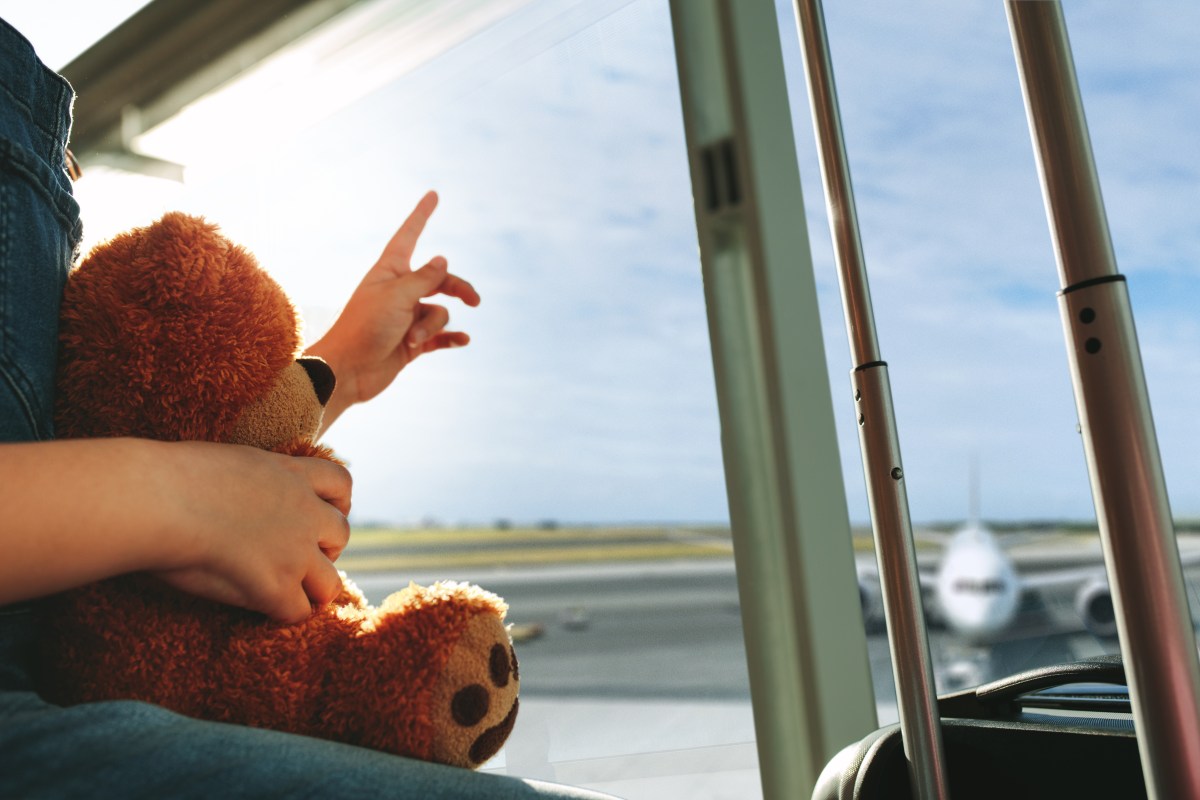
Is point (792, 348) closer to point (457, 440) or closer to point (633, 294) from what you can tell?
point (633, 294)

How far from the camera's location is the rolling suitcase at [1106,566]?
1.19 feet

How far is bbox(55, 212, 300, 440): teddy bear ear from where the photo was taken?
0.49 metres

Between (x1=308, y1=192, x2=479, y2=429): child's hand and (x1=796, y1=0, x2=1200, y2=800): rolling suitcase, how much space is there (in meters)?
0.40

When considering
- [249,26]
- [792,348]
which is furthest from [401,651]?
[249,26]

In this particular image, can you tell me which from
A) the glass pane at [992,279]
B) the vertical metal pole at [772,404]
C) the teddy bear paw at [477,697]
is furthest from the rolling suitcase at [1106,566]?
the vertical metal pole at [772,404]

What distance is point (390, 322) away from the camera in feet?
2.58

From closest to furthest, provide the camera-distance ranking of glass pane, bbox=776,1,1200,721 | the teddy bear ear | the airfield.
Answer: the teddy bear ear → glass pane, bbox=776,1,1200,721 → the airfield

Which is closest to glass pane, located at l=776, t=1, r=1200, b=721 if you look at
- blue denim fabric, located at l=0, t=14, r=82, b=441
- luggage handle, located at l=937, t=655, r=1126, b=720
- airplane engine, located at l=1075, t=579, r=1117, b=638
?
airplane engine, located at l=1075, t=579, r=1117, b=638

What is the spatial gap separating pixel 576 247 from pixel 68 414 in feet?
3.32

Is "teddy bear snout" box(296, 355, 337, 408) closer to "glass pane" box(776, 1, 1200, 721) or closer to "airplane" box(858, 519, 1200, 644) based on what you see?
"glass pane" box(776, 1, 1200, 721)

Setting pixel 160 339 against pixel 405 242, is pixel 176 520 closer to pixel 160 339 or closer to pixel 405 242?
pixel 160 339

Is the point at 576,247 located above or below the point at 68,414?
above

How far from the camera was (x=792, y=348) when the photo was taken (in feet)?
3.68

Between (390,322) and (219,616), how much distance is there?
360 mm
